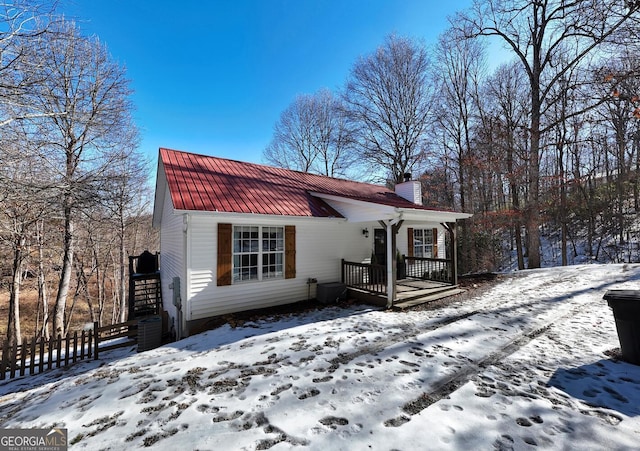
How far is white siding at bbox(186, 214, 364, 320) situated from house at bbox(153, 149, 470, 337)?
0.08ft

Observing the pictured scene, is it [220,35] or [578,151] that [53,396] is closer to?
[220,35]

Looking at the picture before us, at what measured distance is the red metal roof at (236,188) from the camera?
651 centimetres

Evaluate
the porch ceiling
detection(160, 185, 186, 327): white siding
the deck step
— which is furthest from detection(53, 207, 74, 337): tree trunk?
the deck step

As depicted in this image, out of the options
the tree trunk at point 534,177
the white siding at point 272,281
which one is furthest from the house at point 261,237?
the tree trunk at point 534,177

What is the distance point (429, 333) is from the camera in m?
5.05

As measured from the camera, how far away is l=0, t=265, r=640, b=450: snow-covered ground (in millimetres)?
2445

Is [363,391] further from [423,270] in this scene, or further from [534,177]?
[534,177]

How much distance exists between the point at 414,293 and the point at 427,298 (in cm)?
38

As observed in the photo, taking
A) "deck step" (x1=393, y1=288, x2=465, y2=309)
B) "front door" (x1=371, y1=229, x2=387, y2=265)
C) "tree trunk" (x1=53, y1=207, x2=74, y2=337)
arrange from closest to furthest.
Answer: "deck step" (x1=393, y1=288, x2=465, y2=309)
"front door" (x1=371, y1=229, x2=387, y2=265)
"tree trunk" (x1=53, y1=207, x2=74, y2=337)

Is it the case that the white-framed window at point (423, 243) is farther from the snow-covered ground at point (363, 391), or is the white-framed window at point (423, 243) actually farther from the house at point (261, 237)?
the snow-covered ground at point (363, 391)

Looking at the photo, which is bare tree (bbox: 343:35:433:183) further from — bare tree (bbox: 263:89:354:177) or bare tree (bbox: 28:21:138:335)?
bare tree (bbox: 28:21:138:335)

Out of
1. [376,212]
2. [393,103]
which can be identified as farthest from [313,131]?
[376,212]

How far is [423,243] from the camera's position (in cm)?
1195

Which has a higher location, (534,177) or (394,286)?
(534,177)
